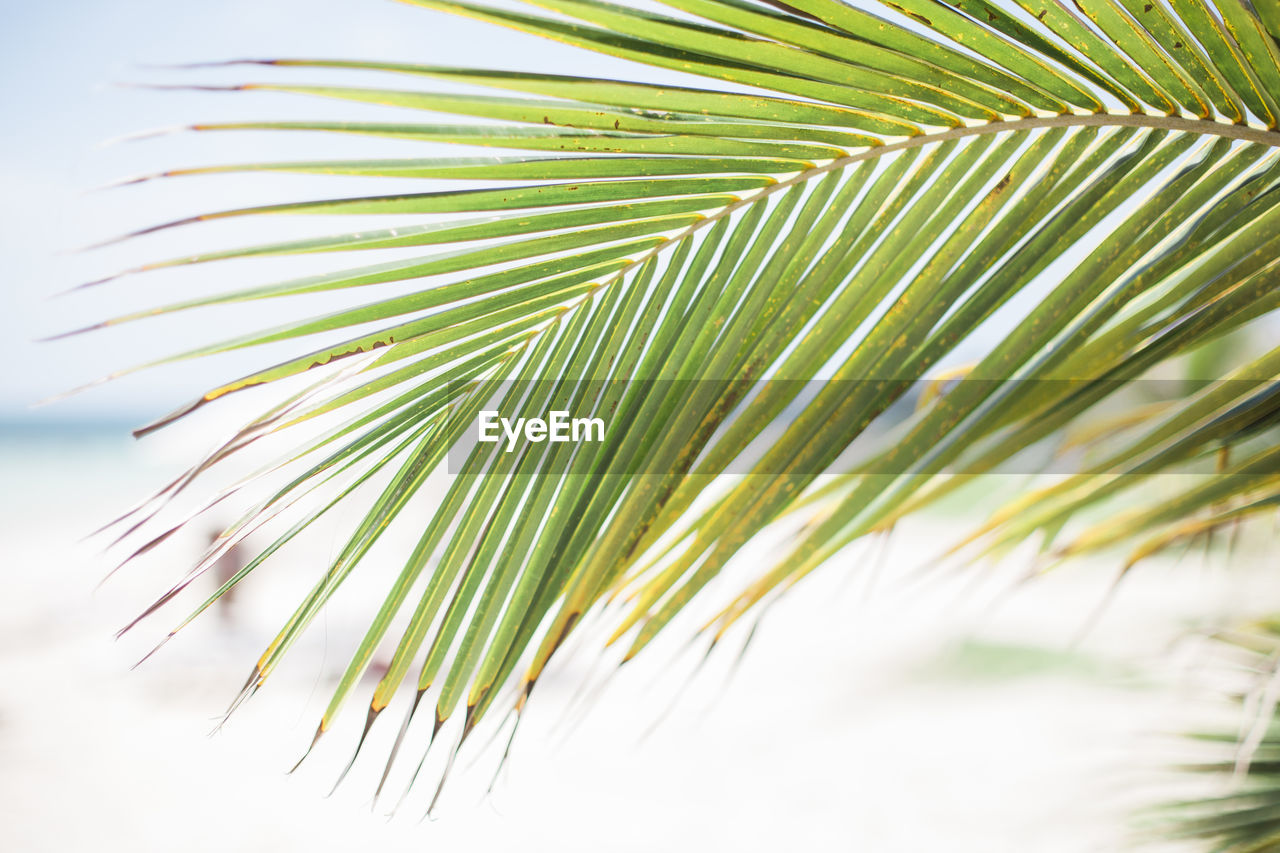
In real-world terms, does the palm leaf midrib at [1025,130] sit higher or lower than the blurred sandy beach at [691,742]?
higher

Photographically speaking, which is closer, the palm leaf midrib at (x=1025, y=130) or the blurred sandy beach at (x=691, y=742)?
the palm leaf midrib at (x=1025, y=130)

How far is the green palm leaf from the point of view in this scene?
0.96ft

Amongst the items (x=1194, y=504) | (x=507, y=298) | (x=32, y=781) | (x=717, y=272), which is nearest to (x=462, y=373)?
(x=507, y=298)

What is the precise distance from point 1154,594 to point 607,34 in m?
6.05

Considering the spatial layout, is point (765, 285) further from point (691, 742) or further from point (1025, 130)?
point (691, 742)

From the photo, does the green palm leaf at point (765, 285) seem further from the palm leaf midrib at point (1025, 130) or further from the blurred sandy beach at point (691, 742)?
the blurred sandy beach at point (691, 742)

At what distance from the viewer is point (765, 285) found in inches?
14.8

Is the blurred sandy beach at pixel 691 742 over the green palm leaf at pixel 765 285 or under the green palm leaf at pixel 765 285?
under

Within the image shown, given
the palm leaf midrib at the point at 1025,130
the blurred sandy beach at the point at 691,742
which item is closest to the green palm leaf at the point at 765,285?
the palm leaf midrib at the point at 1025,130

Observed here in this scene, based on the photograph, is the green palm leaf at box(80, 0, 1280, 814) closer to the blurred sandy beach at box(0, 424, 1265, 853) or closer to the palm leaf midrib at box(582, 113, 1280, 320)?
the palm leaf midrib at box(582, 113, 1280, 320)

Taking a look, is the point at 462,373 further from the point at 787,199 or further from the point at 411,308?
the point at 787,199

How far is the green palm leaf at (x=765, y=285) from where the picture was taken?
293 mm

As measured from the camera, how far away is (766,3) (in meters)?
0.31

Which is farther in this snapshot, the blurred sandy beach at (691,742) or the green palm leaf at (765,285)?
the blurred sandy beach at (691,742)
